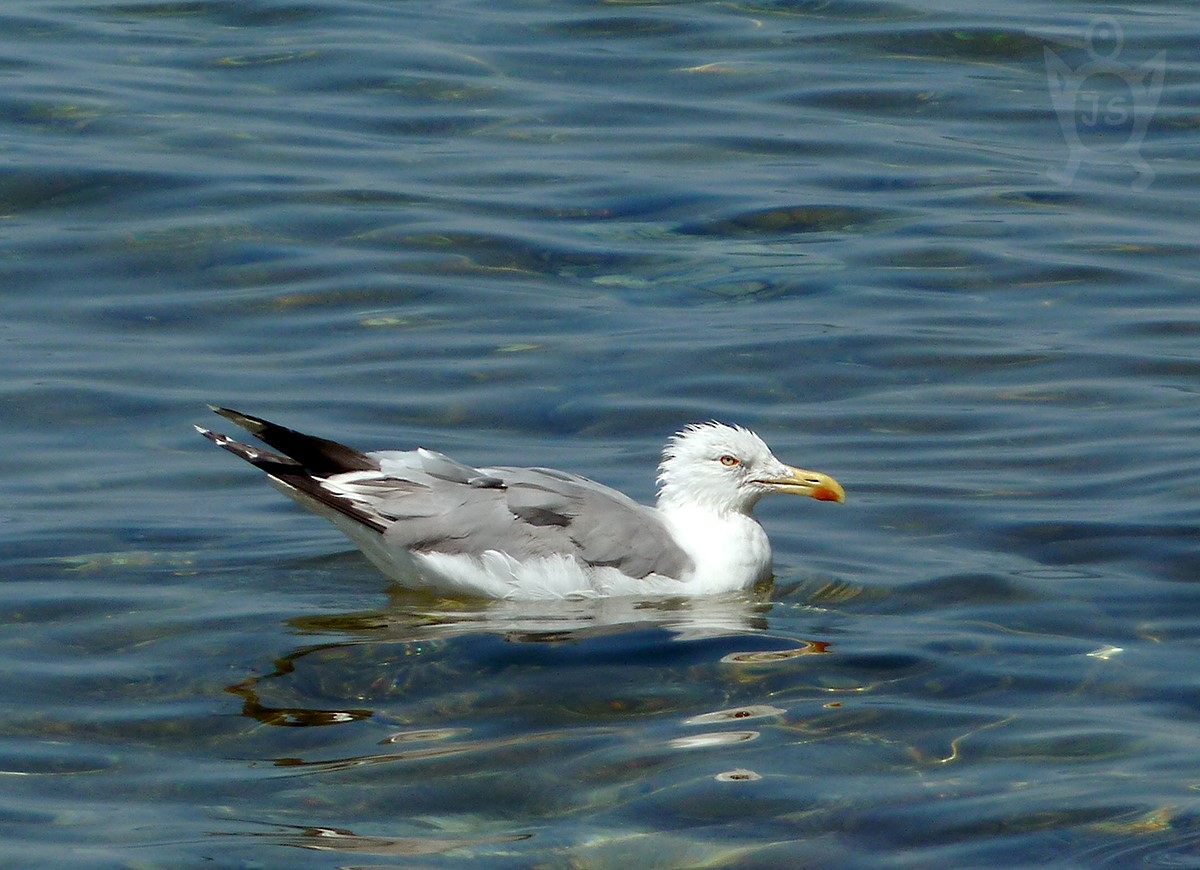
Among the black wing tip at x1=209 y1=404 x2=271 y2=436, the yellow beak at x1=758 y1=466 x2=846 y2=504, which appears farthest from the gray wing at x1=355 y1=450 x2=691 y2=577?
the yellow beak at x1=758 y1=466 x2=846 y2=504

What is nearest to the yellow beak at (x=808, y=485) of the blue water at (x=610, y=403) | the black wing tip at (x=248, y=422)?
the blue water at (x=610, y=403)

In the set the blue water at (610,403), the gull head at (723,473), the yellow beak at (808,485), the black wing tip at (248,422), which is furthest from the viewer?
the gull head at (723,473)

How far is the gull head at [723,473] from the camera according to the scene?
9062mm

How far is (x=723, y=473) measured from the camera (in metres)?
9.12

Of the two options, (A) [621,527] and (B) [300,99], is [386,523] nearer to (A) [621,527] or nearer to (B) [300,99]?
(A) [621,527]

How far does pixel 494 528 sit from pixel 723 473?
1.15m

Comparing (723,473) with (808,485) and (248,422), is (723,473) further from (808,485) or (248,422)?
(248,422)

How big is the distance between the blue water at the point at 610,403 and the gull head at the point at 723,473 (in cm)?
39

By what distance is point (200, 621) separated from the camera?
314 inches

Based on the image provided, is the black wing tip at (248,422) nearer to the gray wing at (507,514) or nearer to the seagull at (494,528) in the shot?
the seagull at (494,528)

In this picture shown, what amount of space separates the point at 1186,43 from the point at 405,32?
6.96 m

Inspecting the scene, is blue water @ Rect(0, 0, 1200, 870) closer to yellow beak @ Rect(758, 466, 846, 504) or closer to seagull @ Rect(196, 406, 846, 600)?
seagull @ Rect(196, 406, 846, 600)

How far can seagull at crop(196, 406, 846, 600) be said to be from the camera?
8.53 metres

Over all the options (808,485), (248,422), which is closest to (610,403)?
(808,485)
